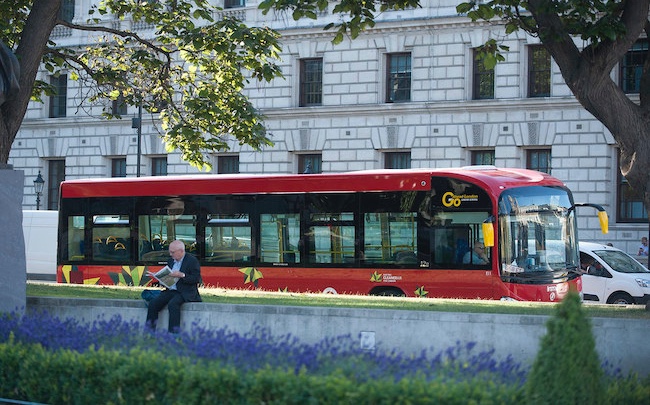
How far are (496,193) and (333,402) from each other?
1388cm

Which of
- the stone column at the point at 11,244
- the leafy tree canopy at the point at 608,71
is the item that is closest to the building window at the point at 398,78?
the leafy tree canopy at the point at 608,71

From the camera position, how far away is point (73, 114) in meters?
48.2

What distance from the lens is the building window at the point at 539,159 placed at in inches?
1539

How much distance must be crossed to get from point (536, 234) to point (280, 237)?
221 inches

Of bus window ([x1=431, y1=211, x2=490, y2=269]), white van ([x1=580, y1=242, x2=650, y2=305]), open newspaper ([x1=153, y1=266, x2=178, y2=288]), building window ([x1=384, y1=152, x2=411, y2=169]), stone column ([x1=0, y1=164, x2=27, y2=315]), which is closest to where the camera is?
stone column ([x1=0, y1=164, x2=27, y2=315])

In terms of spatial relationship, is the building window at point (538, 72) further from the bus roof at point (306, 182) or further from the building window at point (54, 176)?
the building window at point (54, 176)

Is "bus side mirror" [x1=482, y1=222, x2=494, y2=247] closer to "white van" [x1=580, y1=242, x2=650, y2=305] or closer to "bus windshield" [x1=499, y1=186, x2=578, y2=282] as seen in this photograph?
"bus windshield" [x1=499, y1=186, x2=578, y2=282]

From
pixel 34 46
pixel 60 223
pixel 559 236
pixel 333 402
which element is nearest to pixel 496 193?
pixel 559 236

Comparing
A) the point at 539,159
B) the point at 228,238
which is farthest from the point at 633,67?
the point at 228,238

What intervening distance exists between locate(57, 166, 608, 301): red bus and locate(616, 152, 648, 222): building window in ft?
49.4

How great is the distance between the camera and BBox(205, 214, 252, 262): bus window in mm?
24891

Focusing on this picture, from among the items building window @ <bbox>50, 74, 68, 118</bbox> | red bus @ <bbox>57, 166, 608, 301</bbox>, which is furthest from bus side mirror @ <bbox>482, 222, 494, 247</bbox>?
building window @ <bbox>50, 74, 68, 118</bbox>

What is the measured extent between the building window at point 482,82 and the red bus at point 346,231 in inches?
655

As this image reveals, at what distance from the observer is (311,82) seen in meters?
43.6
